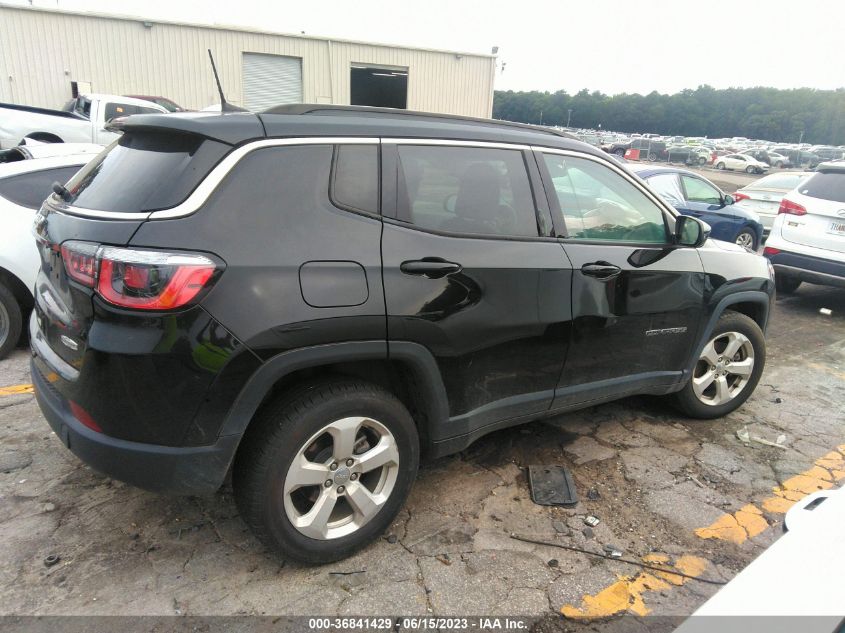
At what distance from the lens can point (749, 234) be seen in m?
9.89

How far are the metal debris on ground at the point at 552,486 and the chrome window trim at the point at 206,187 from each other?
2.03 metres

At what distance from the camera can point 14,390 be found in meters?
3.98

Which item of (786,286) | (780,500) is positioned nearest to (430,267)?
(780,500)

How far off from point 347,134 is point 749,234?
939 cm

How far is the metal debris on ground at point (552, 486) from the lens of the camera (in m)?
3.09

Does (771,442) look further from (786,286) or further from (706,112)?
(706,112)

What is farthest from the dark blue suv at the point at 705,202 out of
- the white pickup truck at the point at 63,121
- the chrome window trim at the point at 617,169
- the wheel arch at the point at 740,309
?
the white pickup truck at the point at 63,121

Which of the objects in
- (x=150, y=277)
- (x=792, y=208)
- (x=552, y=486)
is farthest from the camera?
(x=792, y=208)

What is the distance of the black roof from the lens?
229 centimetres

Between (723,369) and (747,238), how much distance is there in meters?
7.03

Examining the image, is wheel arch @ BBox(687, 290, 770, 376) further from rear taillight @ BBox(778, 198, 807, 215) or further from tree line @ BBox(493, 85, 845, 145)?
tree line @ BBox(493, 85, 845, 145)

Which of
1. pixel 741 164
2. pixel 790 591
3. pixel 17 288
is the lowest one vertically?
pixel 741 164

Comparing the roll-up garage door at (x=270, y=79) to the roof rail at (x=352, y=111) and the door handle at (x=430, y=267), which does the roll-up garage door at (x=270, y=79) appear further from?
the door handle at (x=430, y=267)

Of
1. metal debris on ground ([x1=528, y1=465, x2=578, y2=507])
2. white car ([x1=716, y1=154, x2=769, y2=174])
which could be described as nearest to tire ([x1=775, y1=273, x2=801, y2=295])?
metal debris on ground ([x1=528, y1=465, x2=578, y2=507])
